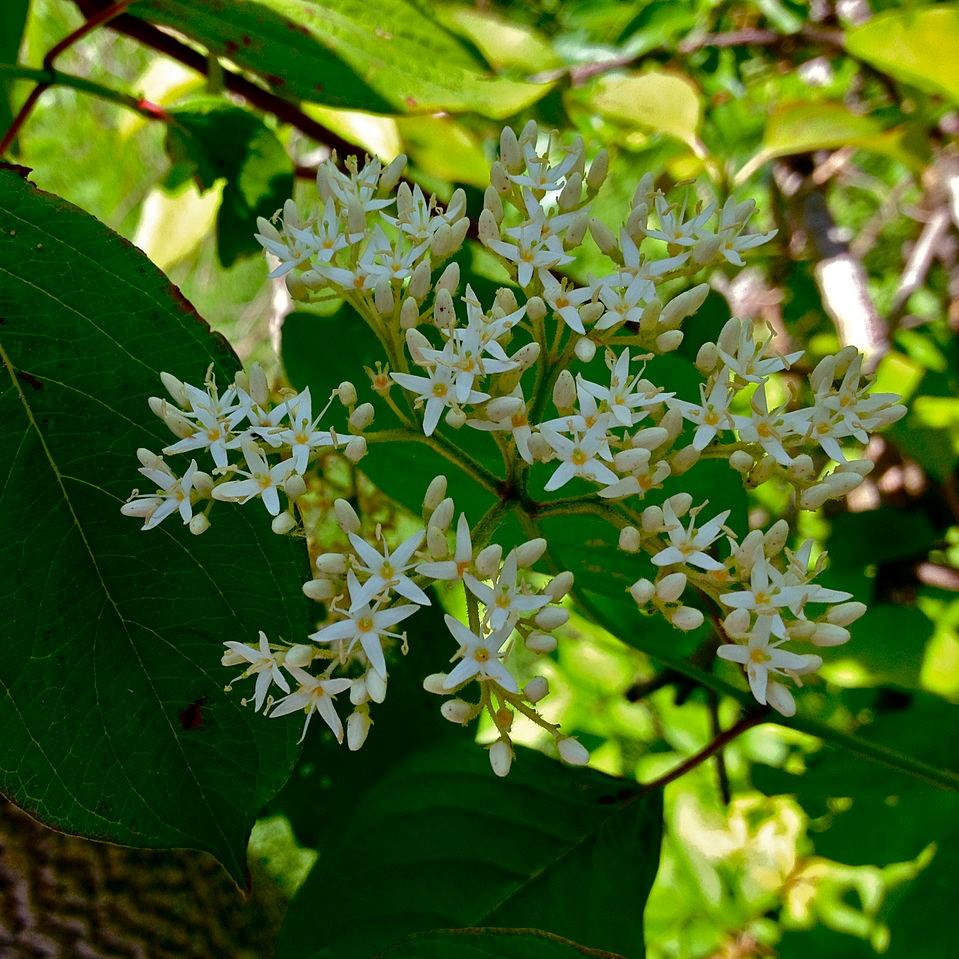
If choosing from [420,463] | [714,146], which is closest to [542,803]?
[420,463]

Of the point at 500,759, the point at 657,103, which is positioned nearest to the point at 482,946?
the point at 500,759

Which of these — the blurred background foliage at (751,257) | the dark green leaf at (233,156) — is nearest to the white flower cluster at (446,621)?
the blurred background foliage at (751,257)

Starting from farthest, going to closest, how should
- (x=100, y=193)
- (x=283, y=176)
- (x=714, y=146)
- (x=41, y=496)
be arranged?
(x=100, y=193), (x=714, y=146), (x=283, y=176), (x=41, y=496)

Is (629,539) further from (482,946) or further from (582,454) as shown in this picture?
(482,946)

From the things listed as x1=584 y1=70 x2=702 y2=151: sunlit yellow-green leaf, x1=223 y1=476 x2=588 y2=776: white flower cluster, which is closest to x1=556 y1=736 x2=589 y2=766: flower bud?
x1=223 y1=476 x2=588 y2=776: white flower cluster

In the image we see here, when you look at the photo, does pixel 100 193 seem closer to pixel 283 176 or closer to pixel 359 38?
pixel 283 176
